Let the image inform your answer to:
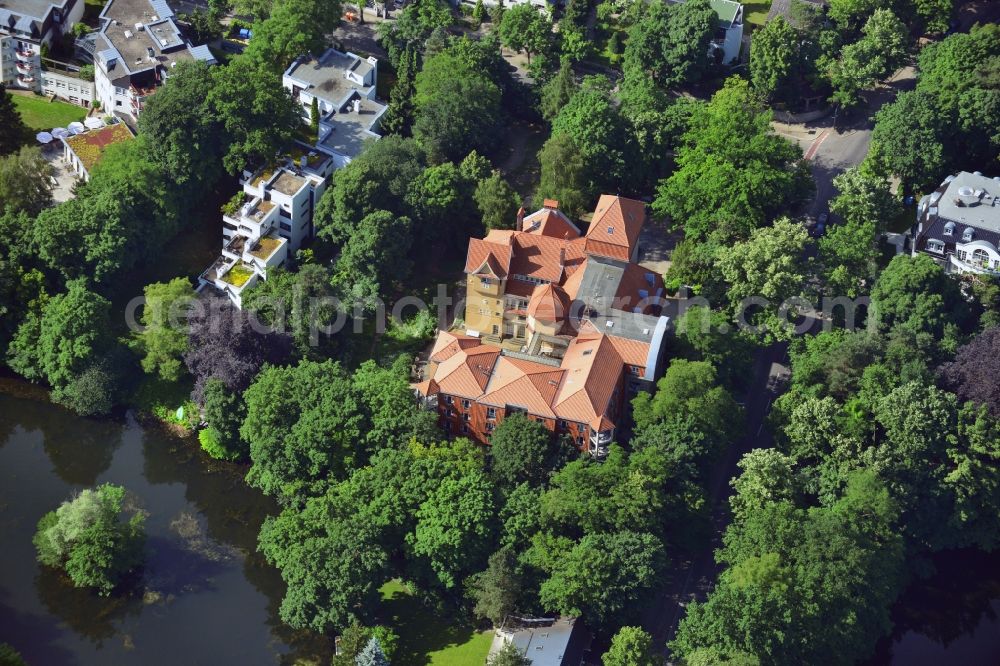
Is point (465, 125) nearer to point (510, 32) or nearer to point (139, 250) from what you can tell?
point (510, 32)

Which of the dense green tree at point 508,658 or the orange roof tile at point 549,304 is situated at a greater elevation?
the orange roof tile at point 549,304

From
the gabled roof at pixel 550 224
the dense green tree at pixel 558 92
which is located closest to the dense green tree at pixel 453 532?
the gabled roof at pixel 550 224

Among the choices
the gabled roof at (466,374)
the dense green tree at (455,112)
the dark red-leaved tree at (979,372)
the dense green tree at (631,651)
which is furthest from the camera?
the dense green tree at (455,112)

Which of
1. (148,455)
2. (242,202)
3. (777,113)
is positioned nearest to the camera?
(148,455)

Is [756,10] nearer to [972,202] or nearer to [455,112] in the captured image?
[972,202]

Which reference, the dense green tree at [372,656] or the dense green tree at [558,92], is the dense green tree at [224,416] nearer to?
the dense green tree at [372,656]

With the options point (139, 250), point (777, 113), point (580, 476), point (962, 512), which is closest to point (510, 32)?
point (777, 113)
